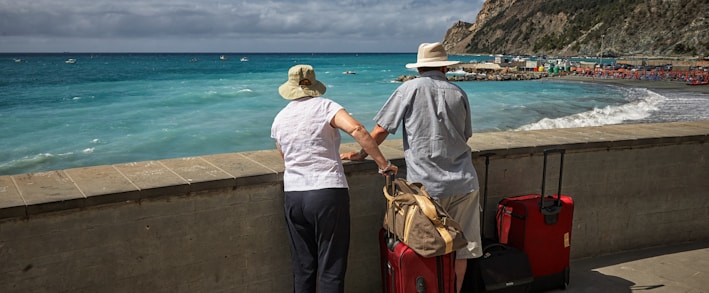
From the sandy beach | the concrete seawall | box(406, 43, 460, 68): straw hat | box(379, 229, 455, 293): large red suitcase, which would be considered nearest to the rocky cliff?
the sandy beach

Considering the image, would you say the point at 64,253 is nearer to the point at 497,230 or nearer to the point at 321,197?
the point at 321,197

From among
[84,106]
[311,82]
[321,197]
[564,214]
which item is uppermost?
[311,82]

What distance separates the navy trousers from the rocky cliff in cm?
10677

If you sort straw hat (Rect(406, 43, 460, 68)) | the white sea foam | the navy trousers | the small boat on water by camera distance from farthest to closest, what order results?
the small boat on water < the white sea foam < straw hat (Rect(406, 43, 460, 68)) < the navy trousers

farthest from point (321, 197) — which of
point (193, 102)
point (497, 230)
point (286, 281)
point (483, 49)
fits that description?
point (483, 49)

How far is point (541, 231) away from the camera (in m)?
3.86

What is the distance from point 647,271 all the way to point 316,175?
3.00 meters

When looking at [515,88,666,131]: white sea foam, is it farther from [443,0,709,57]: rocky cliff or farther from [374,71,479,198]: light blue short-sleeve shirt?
[443,0,709,57]: rocky cliff

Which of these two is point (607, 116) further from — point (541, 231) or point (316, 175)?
point (316, 175)

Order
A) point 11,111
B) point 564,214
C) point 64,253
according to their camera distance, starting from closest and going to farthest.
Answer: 1. point 64,253
2. point 564,214
3. point 11,111

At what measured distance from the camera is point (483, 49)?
185 meters

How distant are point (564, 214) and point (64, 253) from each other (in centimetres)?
312

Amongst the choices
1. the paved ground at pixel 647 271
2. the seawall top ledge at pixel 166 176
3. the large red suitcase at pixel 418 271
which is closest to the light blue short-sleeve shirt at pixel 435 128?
the large red suitcase at pixel 418 271

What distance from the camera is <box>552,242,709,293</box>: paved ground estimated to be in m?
4.08
